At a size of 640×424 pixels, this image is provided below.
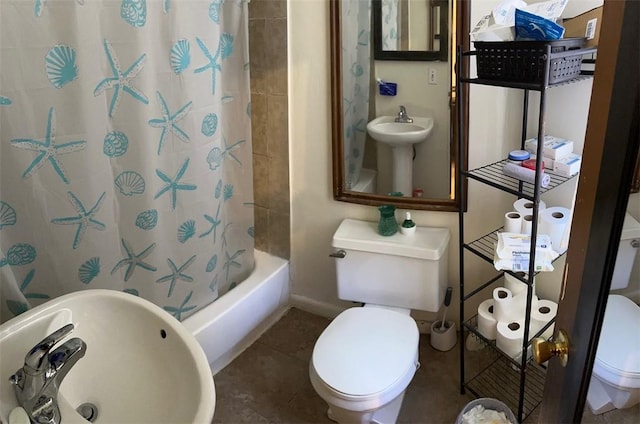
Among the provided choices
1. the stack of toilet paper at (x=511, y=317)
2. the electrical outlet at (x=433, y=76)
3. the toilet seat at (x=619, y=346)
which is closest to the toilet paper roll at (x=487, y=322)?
the stack of toilet paper at (x=511, y=317)

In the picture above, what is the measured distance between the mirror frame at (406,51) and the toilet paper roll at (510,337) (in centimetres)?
100

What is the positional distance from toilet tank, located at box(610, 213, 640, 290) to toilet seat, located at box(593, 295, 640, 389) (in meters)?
0.03

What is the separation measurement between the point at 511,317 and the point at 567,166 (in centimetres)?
59

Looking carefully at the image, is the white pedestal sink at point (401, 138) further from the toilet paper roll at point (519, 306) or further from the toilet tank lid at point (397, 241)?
the toilet paper roll at point (519, 306)

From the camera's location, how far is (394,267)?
211cm

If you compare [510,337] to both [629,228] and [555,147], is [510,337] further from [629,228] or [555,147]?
[629,228]

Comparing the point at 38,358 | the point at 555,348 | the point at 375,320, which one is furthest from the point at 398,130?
the point at 38,358

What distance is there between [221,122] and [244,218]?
48 centimetres

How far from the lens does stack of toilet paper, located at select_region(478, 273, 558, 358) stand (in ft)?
6.15

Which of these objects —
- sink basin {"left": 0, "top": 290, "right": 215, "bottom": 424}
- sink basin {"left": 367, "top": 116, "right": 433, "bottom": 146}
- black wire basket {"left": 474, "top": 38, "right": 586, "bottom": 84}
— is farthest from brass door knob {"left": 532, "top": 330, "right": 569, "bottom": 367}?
sink basin {"left": 367, "top": 116, "right": 433, "bottom": 146}

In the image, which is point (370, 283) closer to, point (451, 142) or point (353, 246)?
point (353, 246)

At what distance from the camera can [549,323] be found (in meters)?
1.85

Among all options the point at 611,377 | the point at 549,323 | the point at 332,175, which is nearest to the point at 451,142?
the point at 332,175

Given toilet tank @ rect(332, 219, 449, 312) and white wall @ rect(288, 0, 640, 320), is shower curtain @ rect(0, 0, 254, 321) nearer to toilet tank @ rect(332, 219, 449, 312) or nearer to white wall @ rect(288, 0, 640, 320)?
white wall @ rect(288, 0, 640, 320)
